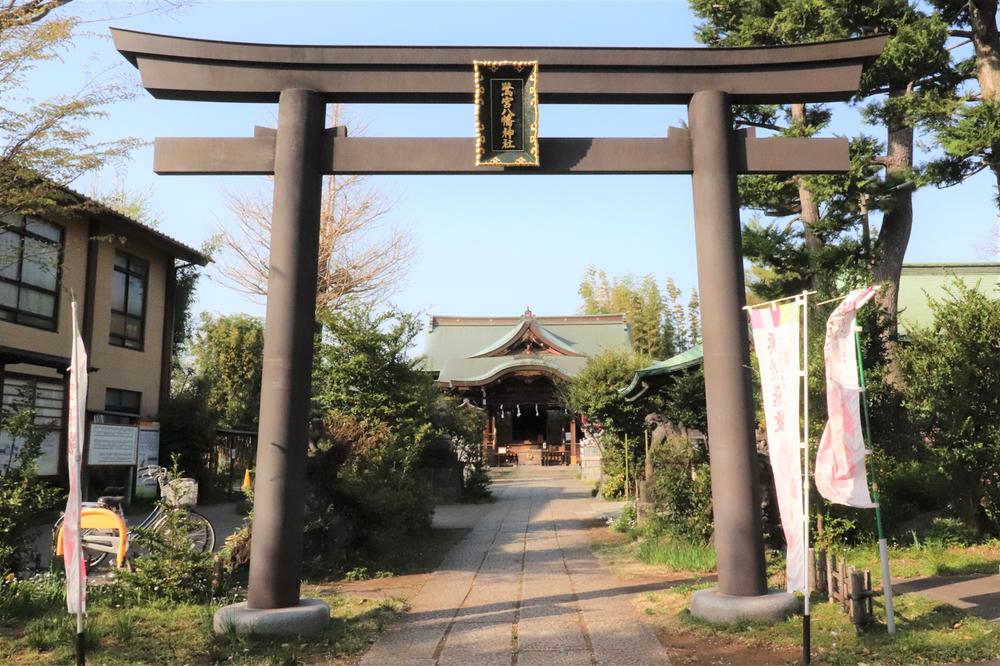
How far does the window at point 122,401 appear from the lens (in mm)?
18609

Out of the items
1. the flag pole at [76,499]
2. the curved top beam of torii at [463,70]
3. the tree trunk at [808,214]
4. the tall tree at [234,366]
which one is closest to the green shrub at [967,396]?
the tree trunk at [808,214]

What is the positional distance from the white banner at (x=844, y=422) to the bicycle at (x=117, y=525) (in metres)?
6.22

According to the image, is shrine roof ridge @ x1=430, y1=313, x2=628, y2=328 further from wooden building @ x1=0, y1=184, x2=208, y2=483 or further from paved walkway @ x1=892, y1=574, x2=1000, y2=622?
paved walkway @ x1=892, y1=574, x2=1000, y2=622

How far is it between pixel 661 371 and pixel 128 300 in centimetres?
1372

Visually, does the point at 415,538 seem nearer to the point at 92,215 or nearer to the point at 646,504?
the point at 646,504

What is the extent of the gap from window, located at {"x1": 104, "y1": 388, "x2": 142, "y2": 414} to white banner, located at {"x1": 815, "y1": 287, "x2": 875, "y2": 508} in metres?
17.3

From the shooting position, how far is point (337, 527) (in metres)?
9.50

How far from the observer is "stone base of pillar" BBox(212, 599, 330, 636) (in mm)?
6180

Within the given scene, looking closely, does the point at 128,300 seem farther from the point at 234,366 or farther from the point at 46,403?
the point at 234,366

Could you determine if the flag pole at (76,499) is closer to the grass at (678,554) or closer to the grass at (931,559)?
the grass at (678,554)

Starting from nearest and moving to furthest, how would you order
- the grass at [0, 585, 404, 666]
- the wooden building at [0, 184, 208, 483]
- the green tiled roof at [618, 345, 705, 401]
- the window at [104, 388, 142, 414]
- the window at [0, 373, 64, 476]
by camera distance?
the grass at [0, 585, 404, 666] → the window at [0, 373, 64, 476] → the wooden building at [0, 184, 208, 483] → the green tiled roof at [618, 345, 705, 401] → the window at [104, 388, 142, 414]

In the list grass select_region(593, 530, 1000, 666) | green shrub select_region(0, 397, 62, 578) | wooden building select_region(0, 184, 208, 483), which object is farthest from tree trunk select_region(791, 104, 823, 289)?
wooden building select_region(0, 184, 208, 483)

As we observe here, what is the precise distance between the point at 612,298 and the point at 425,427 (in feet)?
141

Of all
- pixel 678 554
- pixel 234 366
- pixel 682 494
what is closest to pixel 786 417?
pixel 678 554
